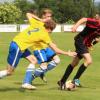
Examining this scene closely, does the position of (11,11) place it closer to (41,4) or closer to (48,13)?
(41,4)

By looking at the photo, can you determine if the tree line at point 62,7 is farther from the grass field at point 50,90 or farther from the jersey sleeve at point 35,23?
the jersey sleeve at point 35,23

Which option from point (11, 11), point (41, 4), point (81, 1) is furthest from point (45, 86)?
point (81, 1)

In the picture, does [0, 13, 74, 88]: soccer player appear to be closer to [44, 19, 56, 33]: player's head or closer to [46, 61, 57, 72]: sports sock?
[44, 19, 56, 33]: player's head

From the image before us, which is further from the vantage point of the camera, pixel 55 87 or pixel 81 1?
pixel 81 1

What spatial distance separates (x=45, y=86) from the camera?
500 inches

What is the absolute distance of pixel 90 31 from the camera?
1212 cm

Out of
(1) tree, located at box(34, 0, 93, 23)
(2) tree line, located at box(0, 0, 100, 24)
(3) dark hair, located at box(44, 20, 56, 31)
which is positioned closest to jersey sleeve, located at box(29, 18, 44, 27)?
(3) dark hair, located at box(44, 20, 56, 31)

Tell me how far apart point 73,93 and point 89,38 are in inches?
64.5

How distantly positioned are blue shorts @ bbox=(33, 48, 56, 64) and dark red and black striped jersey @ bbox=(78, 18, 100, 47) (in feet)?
4.51

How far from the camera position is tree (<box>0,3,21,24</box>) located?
90875 millimetres

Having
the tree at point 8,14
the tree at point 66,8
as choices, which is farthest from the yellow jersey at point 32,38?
the tree at point 66,8

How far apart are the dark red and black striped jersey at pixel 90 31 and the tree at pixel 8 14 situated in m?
78.0

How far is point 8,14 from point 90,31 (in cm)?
8176

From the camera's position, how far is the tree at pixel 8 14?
90875 mm
